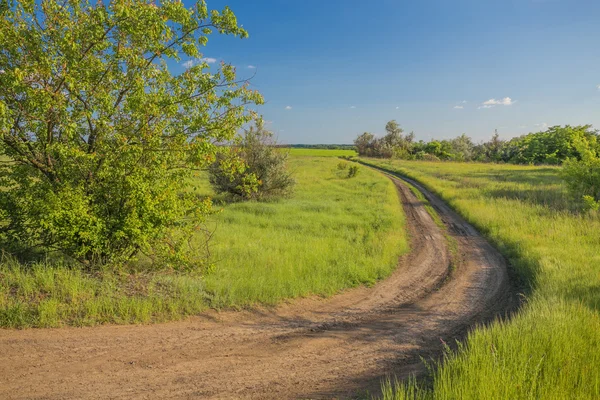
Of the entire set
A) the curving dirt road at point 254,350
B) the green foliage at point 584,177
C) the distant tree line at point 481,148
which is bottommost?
the curving dirt road at point 254,350

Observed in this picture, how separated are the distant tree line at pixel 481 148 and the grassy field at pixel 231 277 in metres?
49.3

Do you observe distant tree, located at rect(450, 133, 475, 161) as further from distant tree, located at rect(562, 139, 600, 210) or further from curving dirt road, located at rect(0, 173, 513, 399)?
curving dirt road, located at rect(0, 173, 513, 399)

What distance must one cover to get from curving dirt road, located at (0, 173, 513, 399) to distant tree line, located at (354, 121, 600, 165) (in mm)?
52778

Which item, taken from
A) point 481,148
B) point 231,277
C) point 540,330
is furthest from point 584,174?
point 481,148

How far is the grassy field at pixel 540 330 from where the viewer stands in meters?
3.71

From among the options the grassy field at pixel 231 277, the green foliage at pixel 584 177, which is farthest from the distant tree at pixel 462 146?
the grassy field at pixel 231 277

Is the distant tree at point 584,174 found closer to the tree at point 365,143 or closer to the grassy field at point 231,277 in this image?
the grassy field at point 231,277

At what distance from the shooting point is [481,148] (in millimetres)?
90500

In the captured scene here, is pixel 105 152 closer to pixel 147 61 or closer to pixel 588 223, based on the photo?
pixel 147 61

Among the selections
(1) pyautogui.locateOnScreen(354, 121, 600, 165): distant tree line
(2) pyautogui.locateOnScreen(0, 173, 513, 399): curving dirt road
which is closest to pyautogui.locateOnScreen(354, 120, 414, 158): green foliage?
(1) pyautogui.locateOnScreen(354, 121, 600, 165): distant tree line

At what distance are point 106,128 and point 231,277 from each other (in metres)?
4.11

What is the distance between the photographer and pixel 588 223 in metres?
13.9

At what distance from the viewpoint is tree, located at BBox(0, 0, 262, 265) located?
19.9 feet

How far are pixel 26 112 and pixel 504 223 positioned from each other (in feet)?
55.5
